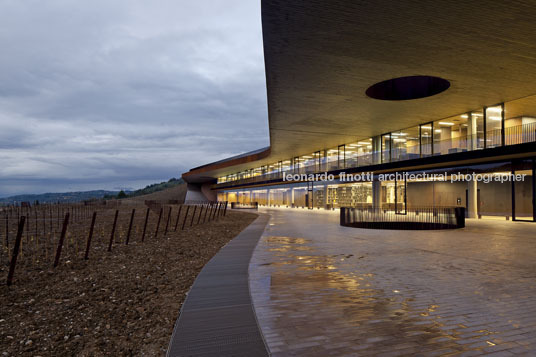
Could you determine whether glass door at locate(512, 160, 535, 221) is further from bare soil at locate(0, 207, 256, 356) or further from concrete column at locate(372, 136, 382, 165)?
bare soil at locate(0, 207, 256, 356)

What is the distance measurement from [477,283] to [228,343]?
4400 mm

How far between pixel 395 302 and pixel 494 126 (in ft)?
66.4

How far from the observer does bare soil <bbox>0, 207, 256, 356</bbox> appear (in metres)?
3.47

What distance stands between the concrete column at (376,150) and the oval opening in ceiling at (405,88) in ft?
36.2

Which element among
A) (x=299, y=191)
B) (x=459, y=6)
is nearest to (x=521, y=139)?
(x=459, y=6)

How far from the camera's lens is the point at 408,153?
82.7 feet

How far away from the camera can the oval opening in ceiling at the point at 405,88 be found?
1719cm

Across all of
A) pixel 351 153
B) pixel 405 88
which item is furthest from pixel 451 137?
pixel 351 153

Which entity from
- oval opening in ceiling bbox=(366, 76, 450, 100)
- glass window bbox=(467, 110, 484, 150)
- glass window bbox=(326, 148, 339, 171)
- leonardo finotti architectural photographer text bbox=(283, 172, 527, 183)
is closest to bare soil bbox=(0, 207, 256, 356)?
oval opening in ceiling bbox=(366, 76, 450, 100)

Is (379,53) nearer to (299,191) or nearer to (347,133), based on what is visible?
(347,133)

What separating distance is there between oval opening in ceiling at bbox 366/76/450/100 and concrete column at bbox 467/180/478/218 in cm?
861

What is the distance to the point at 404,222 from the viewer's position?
17.2 m

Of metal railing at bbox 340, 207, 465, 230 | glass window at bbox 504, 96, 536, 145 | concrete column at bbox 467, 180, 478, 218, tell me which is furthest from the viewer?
concrete column at bbox 467, 180, 478, 218

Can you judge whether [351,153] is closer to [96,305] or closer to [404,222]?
[404,222]
